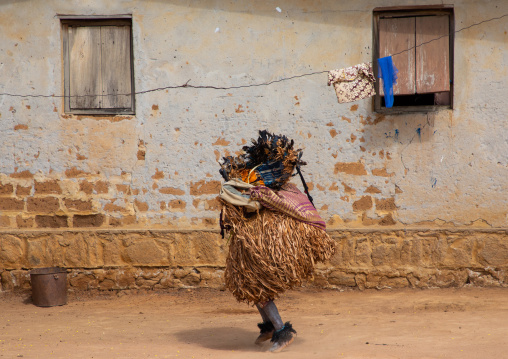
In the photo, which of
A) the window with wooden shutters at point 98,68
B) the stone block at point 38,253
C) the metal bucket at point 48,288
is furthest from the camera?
the window with wooden shutters at point 98,68

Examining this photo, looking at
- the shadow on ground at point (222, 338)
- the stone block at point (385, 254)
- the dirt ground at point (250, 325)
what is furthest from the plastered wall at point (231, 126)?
the shadow on ground at point (222, 338)

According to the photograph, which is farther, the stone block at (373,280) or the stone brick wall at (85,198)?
the stone brick wall at (85,198)

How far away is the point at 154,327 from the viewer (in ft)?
17.5

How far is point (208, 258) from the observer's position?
21.8 ft

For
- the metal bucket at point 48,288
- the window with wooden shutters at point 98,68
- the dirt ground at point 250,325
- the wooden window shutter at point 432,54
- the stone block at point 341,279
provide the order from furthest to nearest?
the window with wooden shutters at point 98,68 < the stone block at point 341,279 < the wooden window shutter at point 432,54 < the metal bucket at point 48,288 < the dirt ground at point 250,325

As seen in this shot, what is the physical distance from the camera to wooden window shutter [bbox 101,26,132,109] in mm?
6812

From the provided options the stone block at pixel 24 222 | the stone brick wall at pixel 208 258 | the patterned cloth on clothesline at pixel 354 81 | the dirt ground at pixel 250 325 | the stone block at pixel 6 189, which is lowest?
the dirt ground at pixel 250 325

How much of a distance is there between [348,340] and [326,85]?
3069 mm

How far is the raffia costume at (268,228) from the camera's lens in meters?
4.10

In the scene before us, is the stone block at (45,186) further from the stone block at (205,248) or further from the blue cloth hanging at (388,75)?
the blue cloth hanging at (388,75)

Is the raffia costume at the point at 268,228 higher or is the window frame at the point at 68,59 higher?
the window frame at the point at 68,59

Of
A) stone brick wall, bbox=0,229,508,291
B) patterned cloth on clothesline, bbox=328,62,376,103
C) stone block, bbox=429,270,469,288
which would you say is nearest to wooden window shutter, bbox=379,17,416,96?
patterned cloth on clothesline, bbox=328,62,376,103

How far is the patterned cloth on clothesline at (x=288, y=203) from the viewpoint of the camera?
4.12 metres

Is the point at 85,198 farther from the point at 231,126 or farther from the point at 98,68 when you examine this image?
the point at 231,126
